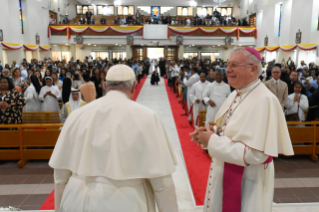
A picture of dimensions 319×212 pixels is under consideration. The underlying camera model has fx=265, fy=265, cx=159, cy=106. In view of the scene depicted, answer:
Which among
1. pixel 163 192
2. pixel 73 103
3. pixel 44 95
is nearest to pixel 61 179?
pixel 163 192

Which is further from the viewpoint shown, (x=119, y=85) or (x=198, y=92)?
(x=198, y=92)

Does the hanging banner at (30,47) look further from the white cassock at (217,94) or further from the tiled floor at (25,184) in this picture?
the white cassock at (217,94)

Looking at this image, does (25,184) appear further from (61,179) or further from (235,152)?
(235,152)

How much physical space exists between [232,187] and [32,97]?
5.49 meters

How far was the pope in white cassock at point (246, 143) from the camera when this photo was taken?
5.85 ft

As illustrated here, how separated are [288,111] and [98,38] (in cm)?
2072

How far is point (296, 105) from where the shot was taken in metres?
5.34

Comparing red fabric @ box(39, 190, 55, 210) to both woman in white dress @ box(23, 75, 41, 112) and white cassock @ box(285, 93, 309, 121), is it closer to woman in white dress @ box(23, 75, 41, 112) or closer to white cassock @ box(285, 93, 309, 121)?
woman in white dress @ box(23, 75, 41, 112)

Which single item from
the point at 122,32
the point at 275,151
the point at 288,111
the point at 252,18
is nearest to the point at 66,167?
the point at 275,151

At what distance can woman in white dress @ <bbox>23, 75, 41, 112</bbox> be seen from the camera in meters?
6.11

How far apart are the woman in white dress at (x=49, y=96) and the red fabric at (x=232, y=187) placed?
5128 millimetres

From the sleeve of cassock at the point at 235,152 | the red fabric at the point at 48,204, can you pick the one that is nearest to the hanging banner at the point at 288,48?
the red fabric at the point at 48,204

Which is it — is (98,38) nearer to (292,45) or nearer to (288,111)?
(292,45)

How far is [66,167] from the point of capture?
166cm
